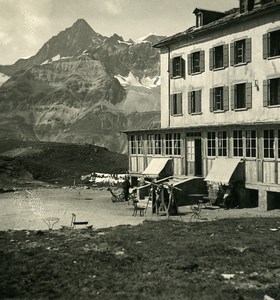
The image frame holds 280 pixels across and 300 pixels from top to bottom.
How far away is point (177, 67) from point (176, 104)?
8.66 ft

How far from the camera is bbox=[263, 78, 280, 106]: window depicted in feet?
79.8

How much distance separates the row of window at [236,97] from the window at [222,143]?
96.7 inches

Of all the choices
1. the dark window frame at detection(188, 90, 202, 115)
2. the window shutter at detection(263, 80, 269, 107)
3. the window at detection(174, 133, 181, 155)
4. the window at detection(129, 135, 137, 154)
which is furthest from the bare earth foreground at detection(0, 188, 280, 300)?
the window at detection(129, 135, 137, 154)

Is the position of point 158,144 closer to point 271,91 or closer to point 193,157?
point 193,157

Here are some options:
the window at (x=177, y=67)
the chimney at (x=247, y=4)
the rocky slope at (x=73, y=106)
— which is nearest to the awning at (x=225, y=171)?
the window at (x=177, y=67)

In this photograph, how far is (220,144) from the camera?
24812mm

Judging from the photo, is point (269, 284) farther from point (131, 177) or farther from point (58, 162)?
point (58, 162)

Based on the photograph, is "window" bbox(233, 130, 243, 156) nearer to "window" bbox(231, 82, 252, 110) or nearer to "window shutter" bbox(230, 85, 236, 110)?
"window" bbox(231, 82, 252, 110)

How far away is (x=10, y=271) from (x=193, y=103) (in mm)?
21153

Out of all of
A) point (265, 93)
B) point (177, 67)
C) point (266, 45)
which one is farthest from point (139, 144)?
point (266, 45)

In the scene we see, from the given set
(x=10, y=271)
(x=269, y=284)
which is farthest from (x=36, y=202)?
(x=269, y=284)

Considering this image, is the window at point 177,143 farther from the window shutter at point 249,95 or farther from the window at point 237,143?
the window at point 237,143

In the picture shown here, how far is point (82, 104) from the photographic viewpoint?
154m

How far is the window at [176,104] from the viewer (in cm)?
3114
